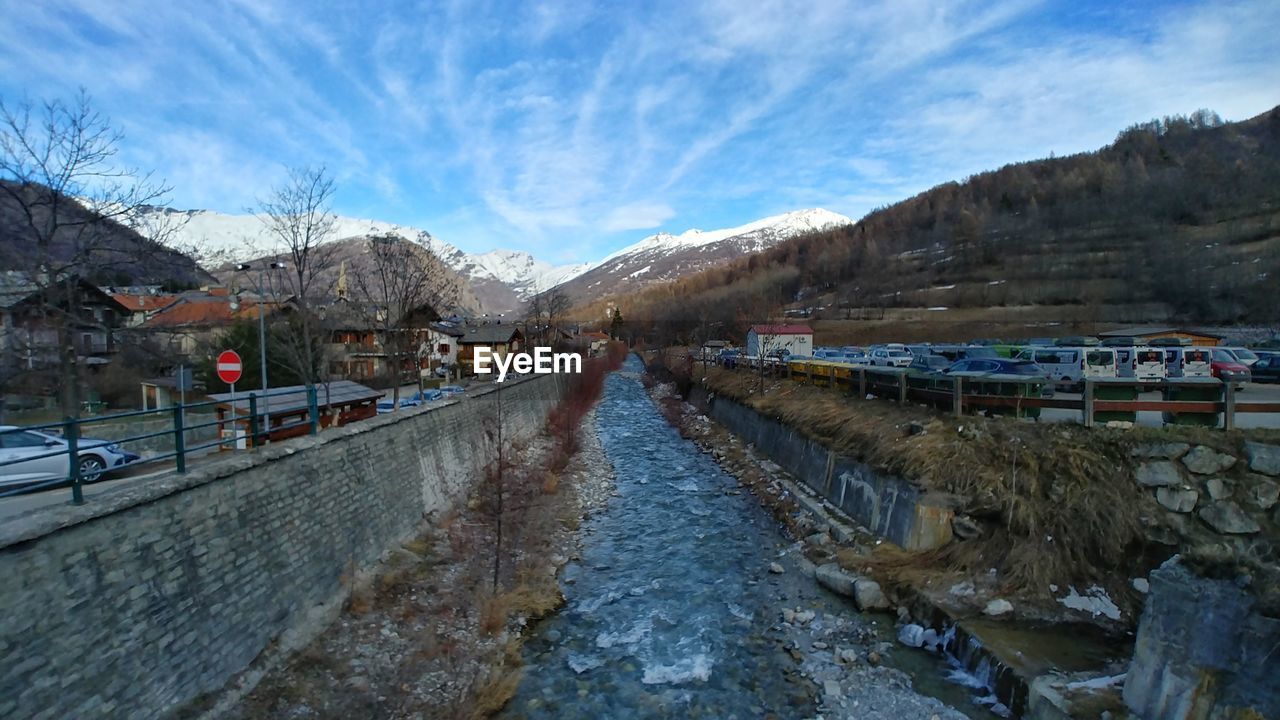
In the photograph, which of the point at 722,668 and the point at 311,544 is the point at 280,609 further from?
the point at 722,668

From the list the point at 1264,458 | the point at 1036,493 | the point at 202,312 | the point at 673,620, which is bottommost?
the point at 673,620

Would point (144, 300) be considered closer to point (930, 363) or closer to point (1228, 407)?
point (930, 363)

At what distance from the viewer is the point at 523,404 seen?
31.8 meters

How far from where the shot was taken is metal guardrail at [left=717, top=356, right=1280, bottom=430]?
11.5m

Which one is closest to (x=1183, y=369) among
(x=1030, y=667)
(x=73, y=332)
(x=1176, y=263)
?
(x=1030, y=667)

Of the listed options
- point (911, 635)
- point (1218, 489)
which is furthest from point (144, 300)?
point (1218, 489)

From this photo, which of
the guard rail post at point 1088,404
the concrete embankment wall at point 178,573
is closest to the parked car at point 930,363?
the guard rail post at point 1088,404

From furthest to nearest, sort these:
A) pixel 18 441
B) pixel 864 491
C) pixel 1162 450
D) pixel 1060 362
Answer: pixel 1060 362, pixel 864 491, pixel 18 441, pixel 1162 450

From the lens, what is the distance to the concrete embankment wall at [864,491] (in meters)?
12.4

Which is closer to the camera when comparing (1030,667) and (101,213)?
(1030,667)

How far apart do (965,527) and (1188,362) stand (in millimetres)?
17160

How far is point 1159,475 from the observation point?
10.9m

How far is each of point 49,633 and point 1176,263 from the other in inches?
3944

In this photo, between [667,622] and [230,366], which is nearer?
[667,622]
